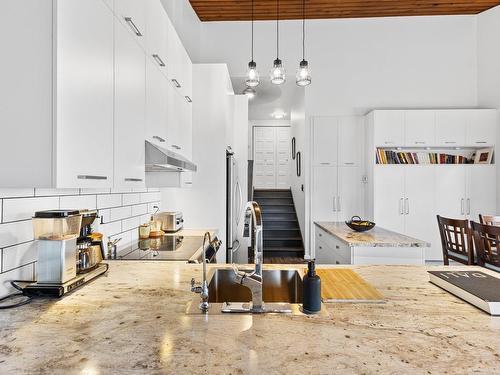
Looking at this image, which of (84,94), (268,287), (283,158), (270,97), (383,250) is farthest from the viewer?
(283,158)

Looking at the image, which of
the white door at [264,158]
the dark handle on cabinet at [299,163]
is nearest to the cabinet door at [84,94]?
the dark handle on cabinet at [299,163]

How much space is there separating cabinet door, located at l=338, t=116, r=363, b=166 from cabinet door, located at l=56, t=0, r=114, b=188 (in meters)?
4.32

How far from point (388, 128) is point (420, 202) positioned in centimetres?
120

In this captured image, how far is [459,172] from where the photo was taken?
182 inches

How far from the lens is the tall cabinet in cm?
462

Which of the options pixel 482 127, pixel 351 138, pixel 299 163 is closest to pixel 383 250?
pixel 351 138

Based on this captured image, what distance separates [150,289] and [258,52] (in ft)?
15.1

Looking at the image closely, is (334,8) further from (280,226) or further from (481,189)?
(280,226)

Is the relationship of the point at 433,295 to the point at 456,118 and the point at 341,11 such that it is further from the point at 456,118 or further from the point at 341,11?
the point at 341,11

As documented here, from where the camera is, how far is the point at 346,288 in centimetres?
126

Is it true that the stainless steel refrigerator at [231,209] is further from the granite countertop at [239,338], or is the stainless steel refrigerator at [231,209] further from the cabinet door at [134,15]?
the granite countertop at [239,338]

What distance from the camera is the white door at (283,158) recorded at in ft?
28.4

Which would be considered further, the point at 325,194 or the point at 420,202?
the point at 325,194

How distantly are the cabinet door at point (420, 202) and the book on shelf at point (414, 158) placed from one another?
0.14 meters
